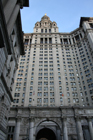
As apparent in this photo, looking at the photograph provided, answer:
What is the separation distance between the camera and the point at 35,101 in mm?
50344

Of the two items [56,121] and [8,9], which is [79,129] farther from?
[8,9]

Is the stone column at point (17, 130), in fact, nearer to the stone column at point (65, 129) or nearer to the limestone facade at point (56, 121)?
the limestone facade at point (56, 121)

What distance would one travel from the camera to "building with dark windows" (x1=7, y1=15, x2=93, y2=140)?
133 feet

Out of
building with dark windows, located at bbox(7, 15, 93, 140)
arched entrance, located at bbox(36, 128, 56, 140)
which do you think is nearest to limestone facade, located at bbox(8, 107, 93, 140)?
building with dark windows, located at bbox(7, 15, 93, 140)

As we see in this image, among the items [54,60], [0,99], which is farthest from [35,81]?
[0,99]

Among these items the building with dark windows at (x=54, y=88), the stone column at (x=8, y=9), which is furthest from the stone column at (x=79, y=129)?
the stone column at (x=8, y=9)

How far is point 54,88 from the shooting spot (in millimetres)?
54281

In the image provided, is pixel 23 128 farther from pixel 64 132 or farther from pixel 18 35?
pixel 18 35

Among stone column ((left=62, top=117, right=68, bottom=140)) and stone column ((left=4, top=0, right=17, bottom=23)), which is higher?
stone column ((left=4, top=0, right=17, bottom=23))

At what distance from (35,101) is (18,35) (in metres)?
29.1

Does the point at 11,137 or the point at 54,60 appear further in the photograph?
the point at 54,60

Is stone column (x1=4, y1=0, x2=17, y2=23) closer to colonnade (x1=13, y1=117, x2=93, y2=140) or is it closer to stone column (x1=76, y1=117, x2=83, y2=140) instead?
colonnade (x1=13, y1=117, x2=93, y2=140)

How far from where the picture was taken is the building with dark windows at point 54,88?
40.7 m

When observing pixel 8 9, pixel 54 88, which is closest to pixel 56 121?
pixel 54 88
